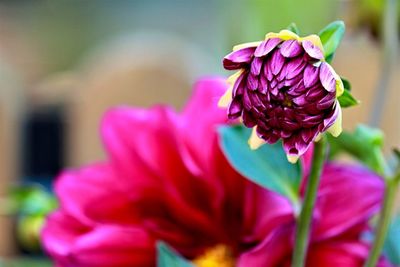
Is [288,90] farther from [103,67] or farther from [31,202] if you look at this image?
Result: [103,67]

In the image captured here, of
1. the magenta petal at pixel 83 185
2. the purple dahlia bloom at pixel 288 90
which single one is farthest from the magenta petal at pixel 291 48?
the magenta petal at pixel 83 185

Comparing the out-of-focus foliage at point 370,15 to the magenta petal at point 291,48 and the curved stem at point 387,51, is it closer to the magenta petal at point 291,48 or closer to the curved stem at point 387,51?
the curved stem at point 387,51

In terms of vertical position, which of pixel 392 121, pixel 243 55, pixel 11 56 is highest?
pixel 243 55

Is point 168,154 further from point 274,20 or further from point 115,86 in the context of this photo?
point 115,86

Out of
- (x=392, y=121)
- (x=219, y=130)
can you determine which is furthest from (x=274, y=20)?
(x=219, y=130)

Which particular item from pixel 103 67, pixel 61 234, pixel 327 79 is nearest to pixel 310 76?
pixel 327 79

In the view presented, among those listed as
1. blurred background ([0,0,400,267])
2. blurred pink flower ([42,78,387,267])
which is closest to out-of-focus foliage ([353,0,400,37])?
blurred background ([0,0,400,267])

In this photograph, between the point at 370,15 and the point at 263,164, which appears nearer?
the point at 263,164
